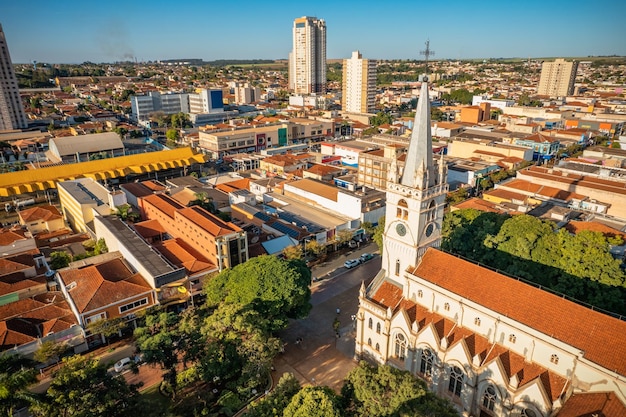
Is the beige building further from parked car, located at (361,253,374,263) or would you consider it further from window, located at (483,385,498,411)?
window, located at (483,385,498,411)

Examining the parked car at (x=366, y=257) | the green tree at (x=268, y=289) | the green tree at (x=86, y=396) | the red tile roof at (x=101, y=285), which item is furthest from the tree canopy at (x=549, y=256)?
the red tile roof at (x=101, y=285)

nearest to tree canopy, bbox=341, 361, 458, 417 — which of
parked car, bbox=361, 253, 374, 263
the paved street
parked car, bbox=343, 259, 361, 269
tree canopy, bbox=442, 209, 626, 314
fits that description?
the paved street

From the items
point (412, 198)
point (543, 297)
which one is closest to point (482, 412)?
point (543, 297)

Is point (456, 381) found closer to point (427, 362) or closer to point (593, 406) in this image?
point (427, 362)

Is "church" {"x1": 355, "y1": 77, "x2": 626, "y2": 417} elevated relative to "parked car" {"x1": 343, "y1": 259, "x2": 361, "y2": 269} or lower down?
elevated

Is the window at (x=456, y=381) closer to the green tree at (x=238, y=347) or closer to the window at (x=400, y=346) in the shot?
the window at (x=400, y=346)

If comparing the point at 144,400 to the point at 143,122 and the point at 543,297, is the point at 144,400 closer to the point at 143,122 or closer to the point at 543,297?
the point at 543,297

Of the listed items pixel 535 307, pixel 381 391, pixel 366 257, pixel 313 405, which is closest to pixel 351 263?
pixel 366 257
